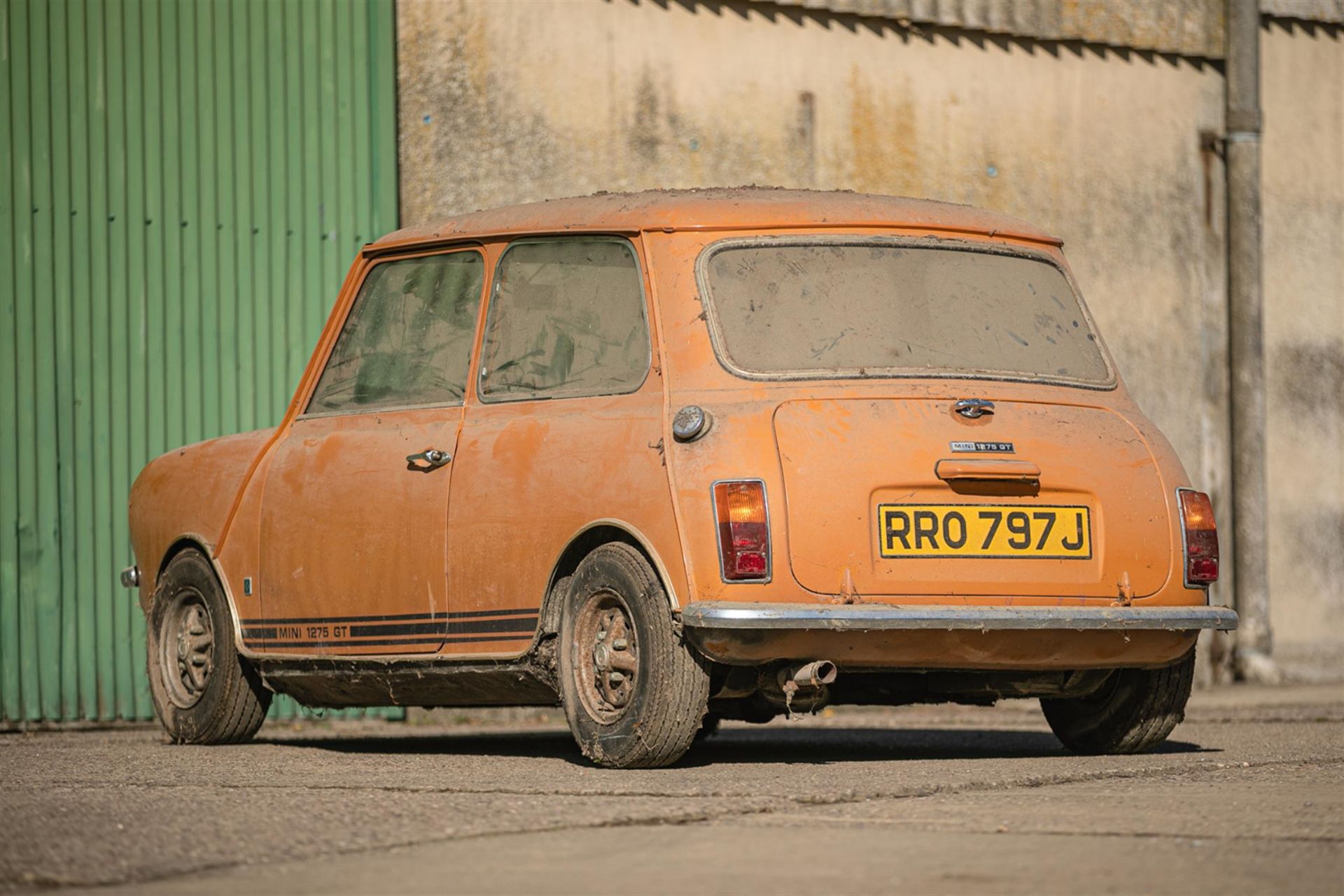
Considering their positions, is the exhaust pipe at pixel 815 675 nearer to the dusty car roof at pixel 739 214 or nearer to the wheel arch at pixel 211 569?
the dusty car roof at pixel 739 214

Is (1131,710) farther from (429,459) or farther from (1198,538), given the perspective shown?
(429,459)

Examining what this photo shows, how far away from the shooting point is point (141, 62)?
10938mm

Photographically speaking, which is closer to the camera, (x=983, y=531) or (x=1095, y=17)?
(x=983, y=531)

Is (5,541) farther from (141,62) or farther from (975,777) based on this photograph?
(975,777)

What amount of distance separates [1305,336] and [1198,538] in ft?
23.5

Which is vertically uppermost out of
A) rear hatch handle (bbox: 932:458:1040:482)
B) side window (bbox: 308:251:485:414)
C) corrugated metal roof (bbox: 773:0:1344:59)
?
corrugated metal roof (bbox: 773:0:1344:59)

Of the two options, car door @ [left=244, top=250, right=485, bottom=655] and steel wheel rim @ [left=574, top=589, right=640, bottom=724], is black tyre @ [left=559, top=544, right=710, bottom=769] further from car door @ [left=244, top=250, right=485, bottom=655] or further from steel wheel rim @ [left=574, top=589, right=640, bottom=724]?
car door @ [left=244, top=250, right=485, bottom=655]

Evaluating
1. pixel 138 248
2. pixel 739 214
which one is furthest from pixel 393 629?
pixel 138 248

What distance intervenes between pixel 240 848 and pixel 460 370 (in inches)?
117

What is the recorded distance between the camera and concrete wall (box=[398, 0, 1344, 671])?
11.3 metres

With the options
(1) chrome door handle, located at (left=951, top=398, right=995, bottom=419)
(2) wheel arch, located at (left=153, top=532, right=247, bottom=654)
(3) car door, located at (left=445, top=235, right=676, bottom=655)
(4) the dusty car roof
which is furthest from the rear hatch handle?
(2) wheel arch, located at (left=153, top=532, right=247, bottom=654)

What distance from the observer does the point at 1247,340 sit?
44.0ft

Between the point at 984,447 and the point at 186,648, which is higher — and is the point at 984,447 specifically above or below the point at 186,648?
above

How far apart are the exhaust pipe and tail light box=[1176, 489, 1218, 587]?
1.26 metres
